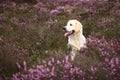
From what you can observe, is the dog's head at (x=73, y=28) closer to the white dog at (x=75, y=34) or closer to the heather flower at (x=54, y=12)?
the white dog at (x=75, y=34)

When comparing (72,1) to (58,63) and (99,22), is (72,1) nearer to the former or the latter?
(99,22)

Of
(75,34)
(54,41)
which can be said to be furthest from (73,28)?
(54,41)

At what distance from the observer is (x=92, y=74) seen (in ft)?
22.5

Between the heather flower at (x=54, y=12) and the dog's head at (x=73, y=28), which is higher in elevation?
the dog's head at (x=73, y=28)

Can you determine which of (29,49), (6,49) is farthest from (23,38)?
(6,49)

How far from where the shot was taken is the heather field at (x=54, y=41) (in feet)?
23.0

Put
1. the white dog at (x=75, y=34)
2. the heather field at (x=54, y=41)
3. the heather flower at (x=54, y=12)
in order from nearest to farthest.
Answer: the heather field at (x=54, y=41)
the white dog at (x=75, y=34)
the heather flower at (x=54, y=12)

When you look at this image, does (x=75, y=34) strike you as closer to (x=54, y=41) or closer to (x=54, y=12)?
(x=54, y=41)

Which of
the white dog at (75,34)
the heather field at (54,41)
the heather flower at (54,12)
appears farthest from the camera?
the heather flower at (54,12)

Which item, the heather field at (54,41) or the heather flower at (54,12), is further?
the heather flower at (54,12)

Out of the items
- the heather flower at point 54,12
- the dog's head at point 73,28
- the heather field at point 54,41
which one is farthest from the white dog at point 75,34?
the heather flower at point 54,12

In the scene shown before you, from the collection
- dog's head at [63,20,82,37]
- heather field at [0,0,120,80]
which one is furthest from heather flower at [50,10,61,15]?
dog's head at [63,20,82,37]

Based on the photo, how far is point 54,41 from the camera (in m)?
11.2

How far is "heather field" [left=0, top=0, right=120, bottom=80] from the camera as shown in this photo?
23.0 feet
